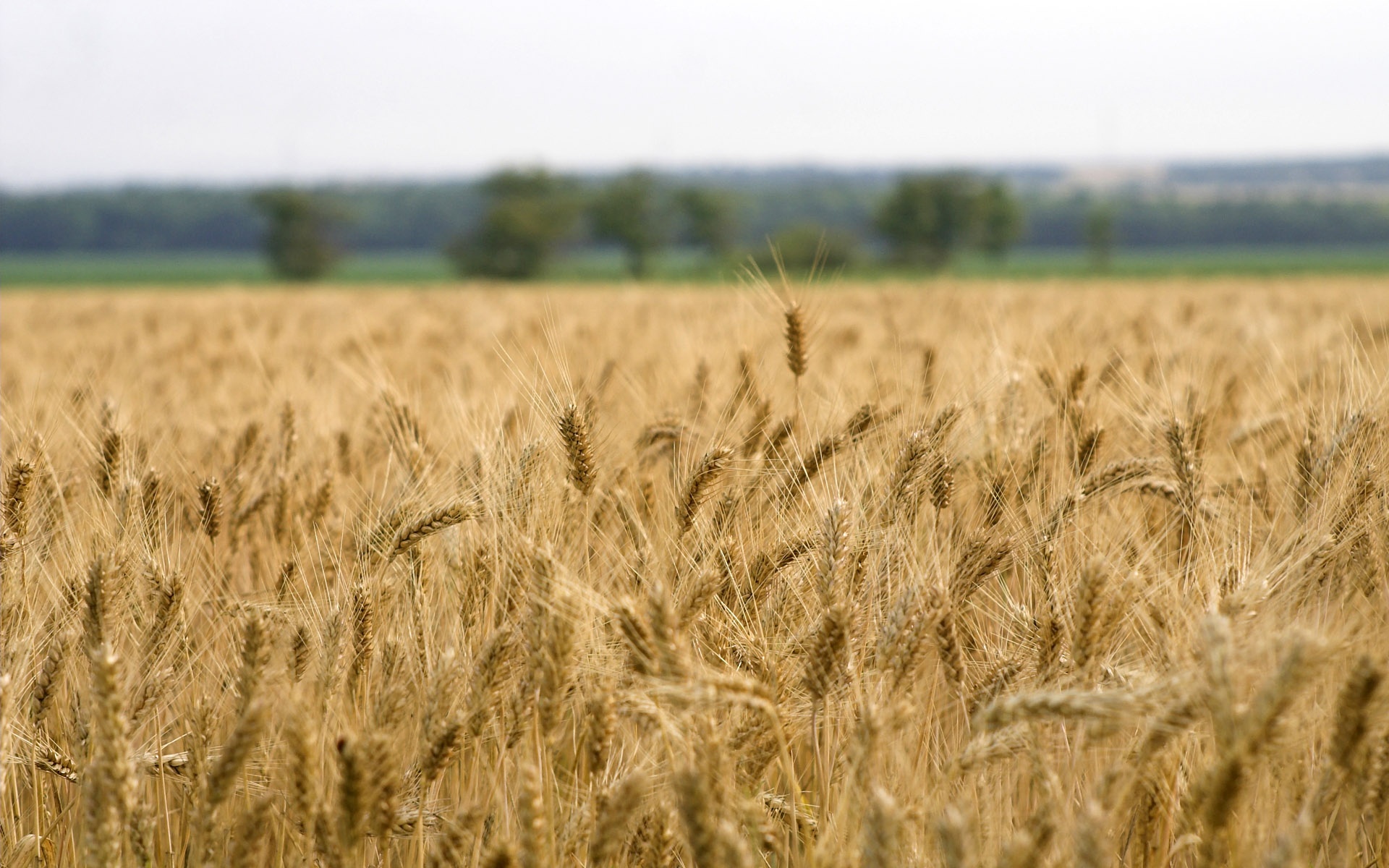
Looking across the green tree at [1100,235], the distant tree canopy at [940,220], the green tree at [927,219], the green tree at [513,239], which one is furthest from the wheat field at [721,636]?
the green tree at [927,219]

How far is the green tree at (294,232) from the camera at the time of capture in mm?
74062

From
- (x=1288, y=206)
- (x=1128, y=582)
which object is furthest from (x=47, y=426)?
(x=1288, y=206)

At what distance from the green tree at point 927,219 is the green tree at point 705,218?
1301 centimetres

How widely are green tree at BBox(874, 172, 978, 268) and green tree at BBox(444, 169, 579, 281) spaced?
2410 centimetres

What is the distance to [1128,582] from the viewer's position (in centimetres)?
153

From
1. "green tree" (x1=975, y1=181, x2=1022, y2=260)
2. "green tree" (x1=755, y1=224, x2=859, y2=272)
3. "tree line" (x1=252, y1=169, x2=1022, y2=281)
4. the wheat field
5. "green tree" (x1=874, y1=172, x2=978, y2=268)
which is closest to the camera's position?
the wheat field

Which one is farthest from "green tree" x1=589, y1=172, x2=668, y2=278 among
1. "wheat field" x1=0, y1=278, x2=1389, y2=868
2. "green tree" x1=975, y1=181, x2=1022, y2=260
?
"wheat field" x1=0, y1=278, x2=1389, y2=868

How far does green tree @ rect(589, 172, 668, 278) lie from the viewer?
75.8 m

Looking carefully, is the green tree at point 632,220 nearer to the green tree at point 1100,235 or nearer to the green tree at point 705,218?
the green tree at point 705,218

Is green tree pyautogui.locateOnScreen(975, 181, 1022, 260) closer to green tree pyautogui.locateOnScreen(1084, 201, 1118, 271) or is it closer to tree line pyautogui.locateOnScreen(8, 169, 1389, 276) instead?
tree line pyautogui.locateOnScreen(8, 169, 1389, 276)

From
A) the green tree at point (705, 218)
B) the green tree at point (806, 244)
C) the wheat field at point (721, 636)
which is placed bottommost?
the wheat field at point (721, 636)

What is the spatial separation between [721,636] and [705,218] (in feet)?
275

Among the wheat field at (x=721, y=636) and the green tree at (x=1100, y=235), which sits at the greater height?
the green tree at (x=1100, y=235)

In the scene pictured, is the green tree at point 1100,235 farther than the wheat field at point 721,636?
Yes
